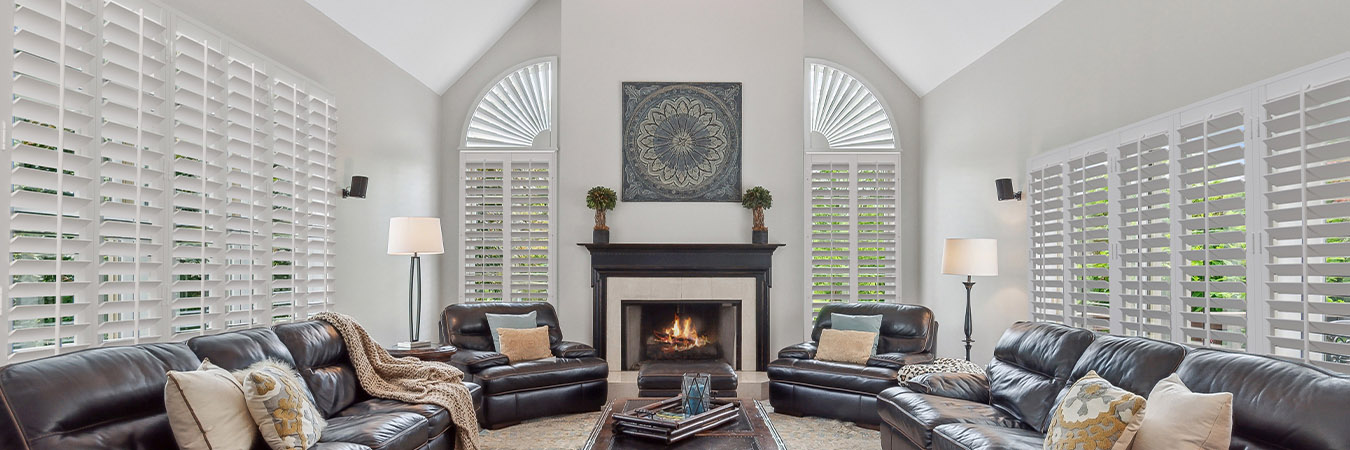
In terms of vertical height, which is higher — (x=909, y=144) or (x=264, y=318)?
(x=909, y=144)

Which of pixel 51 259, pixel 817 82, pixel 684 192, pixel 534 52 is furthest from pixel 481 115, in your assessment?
pixel 51 259

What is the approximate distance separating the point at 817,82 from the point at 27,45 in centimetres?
619

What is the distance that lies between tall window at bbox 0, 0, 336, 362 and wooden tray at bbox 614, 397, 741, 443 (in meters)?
2.15

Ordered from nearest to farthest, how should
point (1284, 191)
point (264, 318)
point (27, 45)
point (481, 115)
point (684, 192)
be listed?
point (27, 45) < point (1284, 191) < point (264, 318) < point (684, 192) < point (481, 115)

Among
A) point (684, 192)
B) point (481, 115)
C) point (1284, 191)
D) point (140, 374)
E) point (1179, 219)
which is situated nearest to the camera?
point (140, 374)

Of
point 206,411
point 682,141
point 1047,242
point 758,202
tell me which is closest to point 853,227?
point 758,202

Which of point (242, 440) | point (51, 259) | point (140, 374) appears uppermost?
point (51, 259)

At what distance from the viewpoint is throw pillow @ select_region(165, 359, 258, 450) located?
8.46 ft

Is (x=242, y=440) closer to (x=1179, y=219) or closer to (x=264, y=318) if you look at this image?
(x=264, y=318)

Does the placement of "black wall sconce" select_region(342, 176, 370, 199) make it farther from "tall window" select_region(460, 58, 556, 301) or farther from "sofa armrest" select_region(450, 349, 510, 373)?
"tall window" select_region(460, 58, 556, 301)

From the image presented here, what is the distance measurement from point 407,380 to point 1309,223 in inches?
166

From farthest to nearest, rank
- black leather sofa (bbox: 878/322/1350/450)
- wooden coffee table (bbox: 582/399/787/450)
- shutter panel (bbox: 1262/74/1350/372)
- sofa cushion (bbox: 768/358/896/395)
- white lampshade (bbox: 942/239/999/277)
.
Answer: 1. white lampshade (bbox: 942/239/999/277)
2. sofa cushion (bbox: 768/358/896/395)
3. wooden coffee table (bbox: 582/399/787/450)
4. shutter panel (bbox: 1262/74/1350/372)
5. black leather sofa (bbox: 878/322/1350/450)

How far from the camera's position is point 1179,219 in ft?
12.6

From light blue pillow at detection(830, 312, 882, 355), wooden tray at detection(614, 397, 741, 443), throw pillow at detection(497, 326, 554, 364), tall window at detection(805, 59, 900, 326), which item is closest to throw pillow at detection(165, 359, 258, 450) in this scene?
wooden tray at detection(614, 397, 741, 443)
